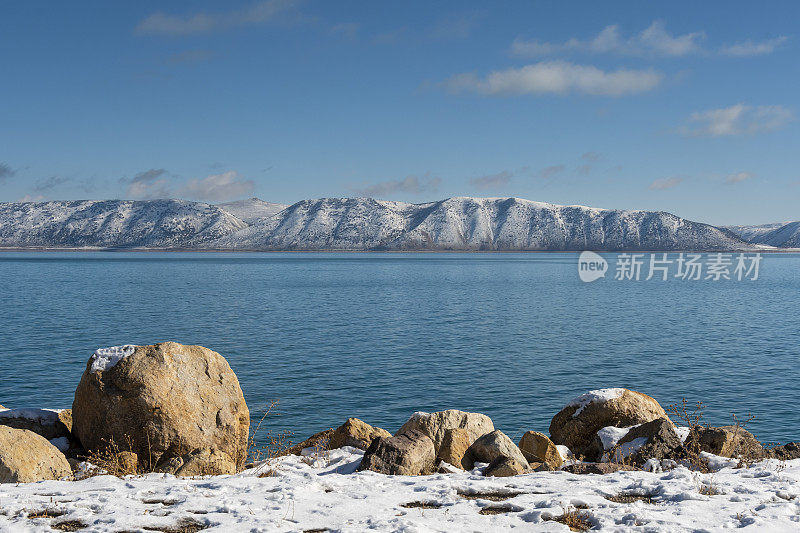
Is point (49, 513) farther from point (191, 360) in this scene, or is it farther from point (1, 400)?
point (1, 400)

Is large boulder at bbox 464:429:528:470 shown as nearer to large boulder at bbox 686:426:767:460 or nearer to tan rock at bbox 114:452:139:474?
large boulder at bbox 686:426:767:460

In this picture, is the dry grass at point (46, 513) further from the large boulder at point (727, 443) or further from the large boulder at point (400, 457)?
the large boulder at point (727, 443)

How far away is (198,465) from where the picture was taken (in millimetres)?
11438

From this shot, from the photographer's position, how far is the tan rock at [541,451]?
44.2 feet

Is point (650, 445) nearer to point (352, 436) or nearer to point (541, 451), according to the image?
point (541, 451)

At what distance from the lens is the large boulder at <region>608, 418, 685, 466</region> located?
11906 millimetres

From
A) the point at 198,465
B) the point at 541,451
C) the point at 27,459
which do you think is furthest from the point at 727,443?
the point at 27,459

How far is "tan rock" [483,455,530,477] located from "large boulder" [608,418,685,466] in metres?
2.12

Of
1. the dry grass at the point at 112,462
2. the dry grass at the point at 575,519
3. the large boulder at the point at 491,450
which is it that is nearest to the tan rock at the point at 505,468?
the large boulder at the point at 491,450

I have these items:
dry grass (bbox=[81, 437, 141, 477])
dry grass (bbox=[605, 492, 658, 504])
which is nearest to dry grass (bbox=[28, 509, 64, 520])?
dry grass (bbox=[81, 437, 141, 477])

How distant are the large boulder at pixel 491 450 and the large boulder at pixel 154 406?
505cm

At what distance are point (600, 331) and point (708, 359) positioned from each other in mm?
11558

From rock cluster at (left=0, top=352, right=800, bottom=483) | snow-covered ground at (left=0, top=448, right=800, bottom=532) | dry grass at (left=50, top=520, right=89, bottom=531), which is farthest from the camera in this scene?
rock cluster at (left=0, top=352, right=800, bottom=483)

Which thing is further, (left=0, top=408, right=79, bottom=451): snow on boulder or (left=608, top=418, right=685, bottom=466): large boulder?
(left=0, top=408, right=79, bottom=451): snow on boulder
